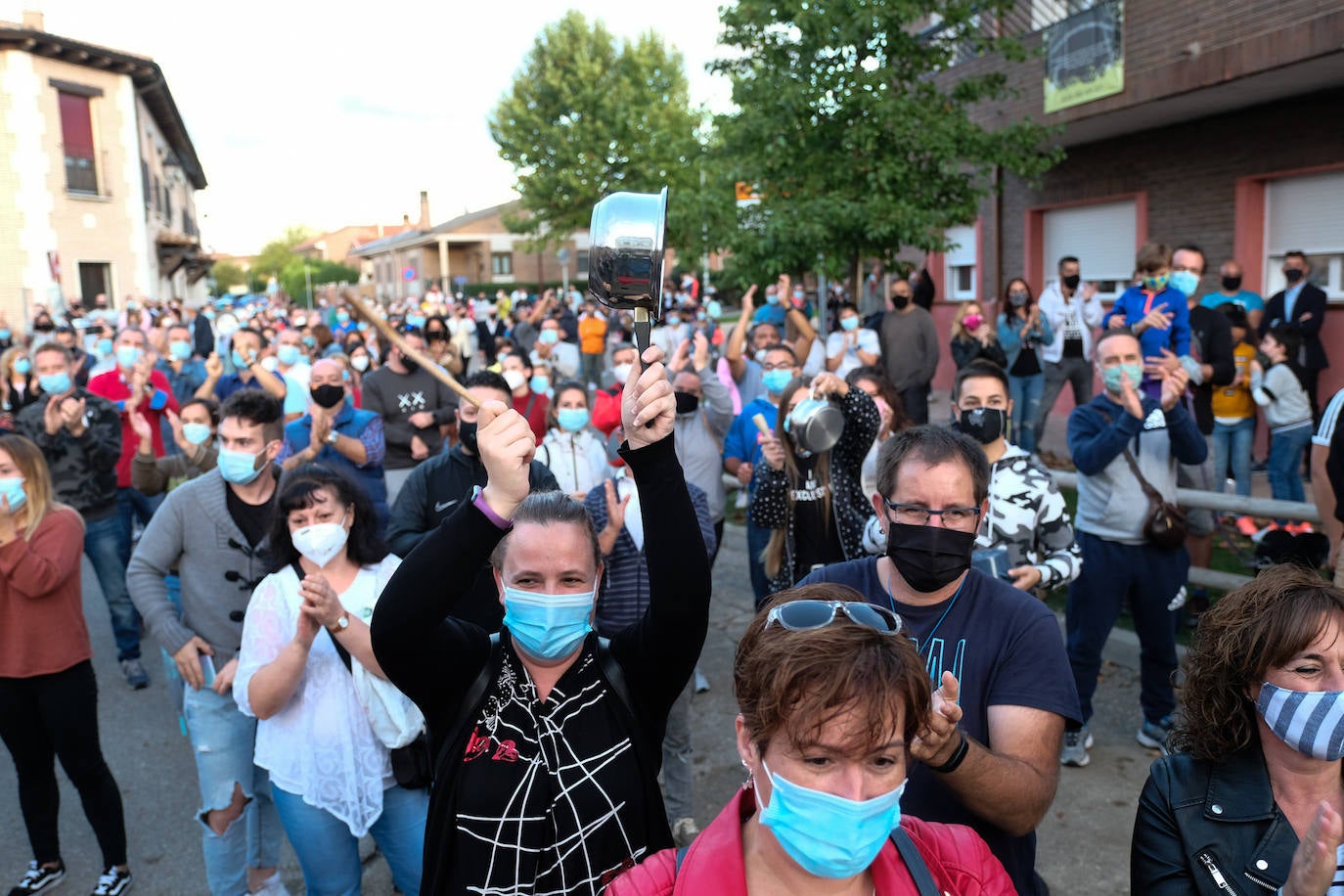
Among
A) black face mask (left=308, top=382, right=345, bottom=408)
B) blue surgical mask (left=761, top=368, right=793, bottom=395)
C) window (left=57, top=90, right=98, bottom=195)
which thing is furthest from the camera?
window (left=57, top=90, right=98, bottom=195)

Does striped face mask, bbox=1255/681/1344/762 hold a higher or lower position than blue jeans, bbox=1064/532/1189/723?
higher

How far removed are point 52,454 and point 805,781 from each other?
6270mm

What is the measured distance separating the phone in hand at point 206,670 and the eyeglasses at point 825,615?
2825 millimetres

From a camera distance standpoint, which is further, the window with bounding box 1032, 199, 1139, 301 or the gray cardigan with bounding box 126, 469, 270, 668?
the window with bounding box 1032, 199, 1139, 301

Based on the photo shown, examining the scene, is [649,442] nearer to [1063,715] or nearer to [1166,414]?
[1063,715]

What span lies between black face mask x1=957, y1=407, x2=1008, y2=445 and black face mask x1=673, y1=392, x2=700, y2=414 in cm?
215

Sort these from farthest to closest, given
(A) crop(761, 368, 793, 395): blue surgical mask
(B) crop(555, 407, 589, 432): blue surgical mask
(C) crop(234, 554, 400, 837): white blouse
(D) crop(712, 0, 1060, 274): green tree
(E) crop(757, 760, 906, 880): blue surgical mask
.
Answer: (D) crop(712, 0, 1060, 274): green tree
(A) crop(761, 368, 793, 395): blue surgical mask
(B) crop(555, 407, 589, 432): blue surgical mask
(C) crop(234, 554, 400, 837): white blouse
(E) crop(757, 760, 906, 880): blue surgical mask

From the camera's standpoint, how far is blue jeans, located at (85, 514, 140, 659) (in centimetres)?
676

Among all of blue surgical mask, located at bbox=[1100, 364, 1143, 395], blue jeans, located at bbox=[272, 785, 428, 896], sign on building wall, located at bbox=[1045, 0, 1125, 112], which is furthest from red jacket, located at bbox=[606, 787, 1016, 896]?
sign on building wall, located at bbox=[1045, 0, 1125, 112]

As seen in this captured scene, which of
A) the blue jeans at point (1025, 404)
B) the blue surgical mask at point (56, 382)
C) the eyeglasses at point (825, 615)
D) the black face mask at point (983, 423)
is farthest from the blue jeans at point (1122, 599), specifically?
the blue surgical mask at point (56, 382)

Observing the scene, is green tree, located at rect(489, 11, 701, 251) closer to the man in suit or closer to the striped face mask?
the man in suit

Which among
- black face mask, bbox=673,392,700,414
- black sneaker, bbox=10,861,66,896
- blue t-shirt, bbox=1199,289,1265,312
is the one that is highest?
blue t-shirt, bbox=1199,289,1265,312

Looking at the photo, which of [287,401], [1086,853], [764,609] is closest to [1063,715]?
[764,609]

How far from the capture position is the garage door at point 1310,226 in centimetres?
1119
